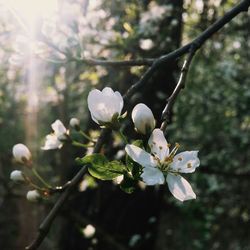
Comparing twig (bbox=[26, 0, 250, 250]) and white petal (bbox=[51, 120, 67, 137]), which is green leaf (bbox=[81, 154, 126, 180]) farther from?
white petal (bbox=[51, 120, 67, 137])

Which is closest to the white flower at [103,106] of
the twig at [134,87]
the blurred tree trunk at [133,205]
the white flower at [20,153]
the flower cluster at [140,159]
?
the flower cluster at [140,159]

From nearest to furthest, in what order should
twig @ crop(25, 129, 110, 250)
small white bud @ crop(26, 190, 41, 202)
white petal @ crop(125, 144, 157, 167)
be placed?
white petal @ crop(125, 144, 157, 167) < twig @ crop(25, 129, 110, 250) < small white bud @ crop(26, 190, 41, 202)

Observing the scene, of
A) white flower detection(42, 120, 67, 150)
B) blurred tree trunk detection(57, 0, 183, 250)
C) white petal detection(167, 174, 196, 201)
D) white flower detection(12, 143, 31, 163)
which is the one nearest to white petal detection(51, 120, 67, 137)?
white flower detection(42, 120, 67, 150)

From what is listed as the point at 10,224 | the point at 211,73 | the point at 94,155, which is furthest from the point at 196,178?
the point at 94,155

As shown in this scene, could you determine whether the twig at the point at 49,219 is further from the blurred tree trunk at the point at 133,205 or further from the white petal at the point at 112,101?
the blurred tree trunk at the point at 133,205

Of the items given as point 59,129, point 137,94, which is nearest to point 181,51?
point 59,129
